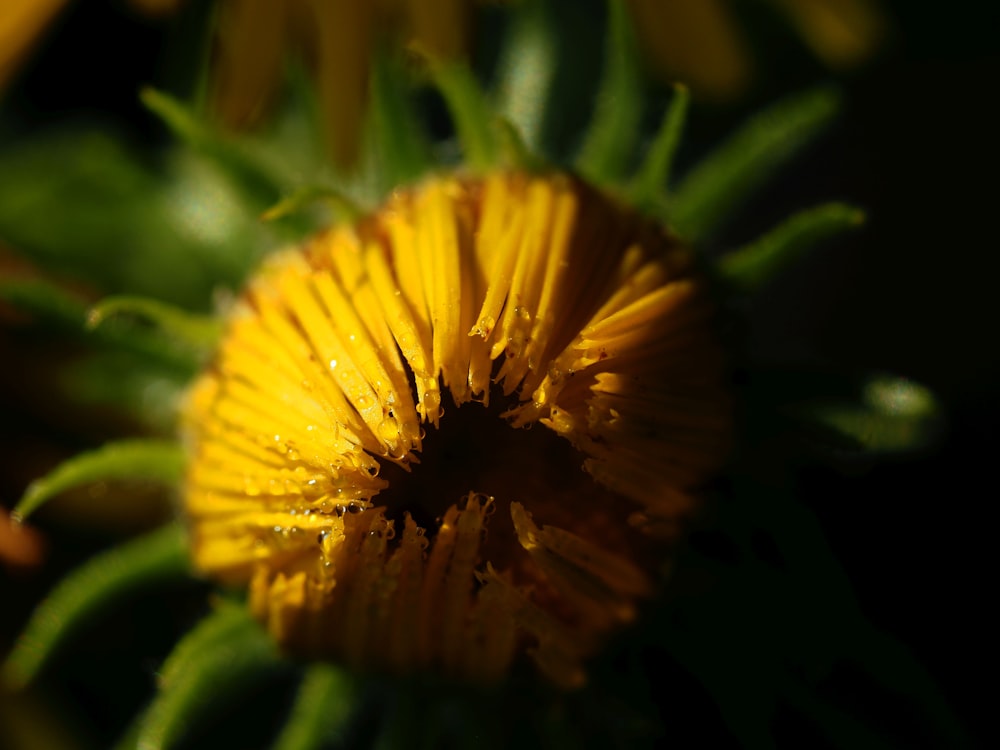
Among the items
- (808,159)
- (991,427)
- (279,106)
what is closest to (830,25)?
(808,159)

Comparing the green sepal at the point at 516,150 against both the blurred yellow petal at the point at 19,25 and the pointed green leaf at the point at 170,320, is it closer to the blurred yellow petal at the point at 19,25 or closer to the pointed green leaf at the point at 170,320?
the pointed green leaf at the point at 170,320

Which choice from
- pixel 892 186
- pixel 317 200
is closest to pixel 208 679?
pixel 317 200

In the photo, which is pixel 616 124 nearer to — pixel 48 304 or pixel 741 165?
pixel 741 165

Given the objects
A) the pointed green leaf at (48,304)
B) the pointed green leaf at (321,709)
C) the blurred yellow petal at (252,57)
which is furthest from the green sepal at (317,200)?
the pointed green leaf at (321,709)

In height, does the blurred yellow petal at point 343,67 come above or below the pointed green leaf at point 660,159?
above

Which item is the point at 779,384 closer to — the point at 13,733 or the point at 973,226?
the point at 973,226

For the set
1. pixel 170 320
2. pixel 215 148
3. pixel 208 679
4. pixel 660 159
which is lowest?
pixel 208 679
